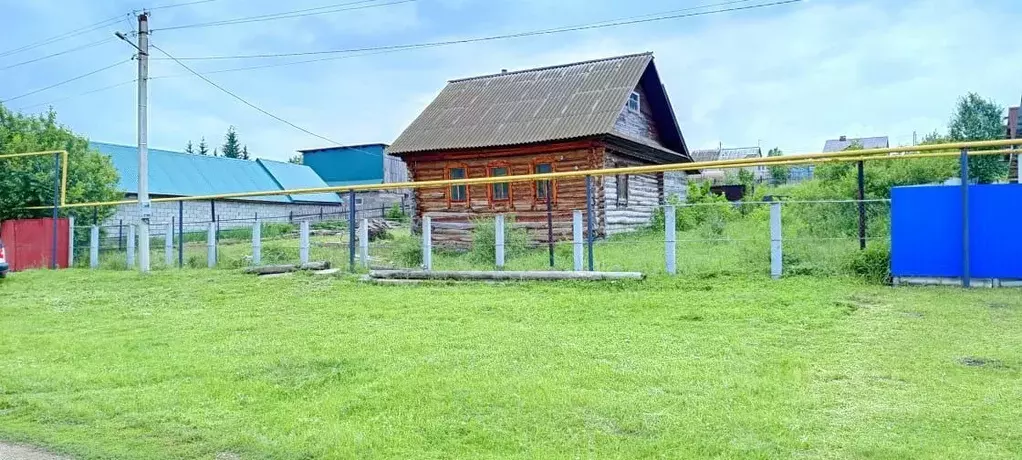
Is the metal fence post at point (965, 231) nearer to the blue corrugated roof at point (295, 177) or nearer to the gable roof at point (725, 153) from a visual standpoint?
the blue corrugated roof at point (295, 177)

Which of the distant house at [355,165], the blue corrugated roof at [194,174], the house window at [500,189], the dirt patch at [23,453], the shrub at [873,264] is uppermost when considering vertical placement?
the distant house at [355,165]

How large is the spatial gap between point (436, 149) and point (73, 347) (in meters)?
14.7

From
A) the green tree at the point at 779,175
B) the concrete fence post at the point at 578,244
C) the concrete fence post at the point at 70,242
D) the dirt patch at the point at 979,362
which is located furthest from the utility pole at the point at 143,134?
the green tree at the point at 779,175

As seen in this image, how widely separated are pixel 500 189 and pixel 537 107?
9.91 feet

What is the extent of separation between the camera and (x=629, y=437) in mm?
3941

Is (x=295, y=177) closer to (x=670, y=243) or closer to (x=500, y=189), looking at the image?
(x=500, y=189)

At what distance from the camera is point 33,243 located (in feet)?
64.5

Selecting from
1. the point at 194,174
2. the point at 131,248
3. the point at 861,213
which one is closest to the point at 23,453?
the point at 861,213

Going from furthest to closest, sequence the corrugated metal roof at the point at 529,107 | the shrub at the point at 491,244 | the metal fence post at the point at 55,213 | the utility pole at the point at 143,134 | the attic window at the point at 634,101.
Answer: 1. the attic window at the point at 634,101
2. the corrugated metal roof at the point at 529,107
3. the metal fence post at the point at 55,213
4. the utility pole at the point at 143,134
5. the shrub at the point at 491,244

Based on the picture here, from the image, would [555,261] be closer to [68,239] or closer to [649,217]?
[649,217]

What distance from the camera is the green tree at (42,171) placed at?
20594 mm

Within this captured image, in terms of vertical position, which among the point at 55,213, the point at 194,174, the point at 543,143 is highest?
the point at 194,174

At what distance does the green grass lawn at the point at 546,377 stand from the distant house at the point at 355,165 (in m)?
42.7

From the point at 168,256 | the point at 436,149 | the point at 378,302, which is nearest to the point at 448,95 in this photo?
the point at 436,149
